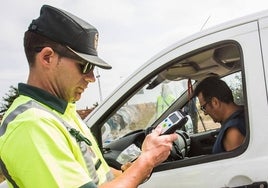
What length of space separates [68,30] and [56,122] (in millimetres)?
358

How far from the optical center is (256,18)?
2.12 metres

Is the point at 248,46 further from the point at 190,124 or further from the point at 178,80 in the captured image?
the point at 190,124

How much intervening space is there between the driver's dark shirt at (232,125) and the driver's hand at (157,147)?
635 millimetres

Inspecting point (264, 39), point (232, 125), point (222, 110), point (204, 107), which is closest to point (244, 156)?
point (232, 125)

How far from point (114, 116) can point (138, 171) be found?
1.00 m

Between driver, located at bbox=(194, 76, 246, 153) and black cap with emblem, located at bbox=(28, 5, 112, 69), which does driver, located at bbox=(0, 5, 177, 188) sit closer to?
black cap with emblem, located at bbox=(28, 5, 112, 69)

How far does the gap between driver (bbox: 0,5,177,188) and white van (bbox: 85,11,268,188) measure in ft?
1.59

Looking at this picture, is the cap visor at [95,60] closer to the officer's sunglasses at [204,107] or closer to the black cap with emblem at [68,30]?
the black cap with emblem at [68,30]

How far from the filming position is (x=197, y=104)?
2979mm

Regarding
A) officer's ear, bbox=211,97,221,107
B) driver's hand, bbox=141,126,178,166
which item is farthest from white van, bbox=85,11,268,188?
driver's hand, bbox=141,126,178,166

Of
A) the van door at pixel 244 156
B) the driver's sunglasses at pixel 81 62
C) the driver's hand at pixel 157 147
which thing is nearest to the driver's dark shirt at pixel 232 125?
the van door at pixel 244 156

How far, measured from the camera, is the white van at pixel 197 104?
201 centimetres

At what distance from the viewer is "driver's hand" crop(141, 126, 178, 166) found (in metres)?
1.59

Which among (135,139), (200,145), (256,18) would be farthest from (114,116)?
(256,18)
